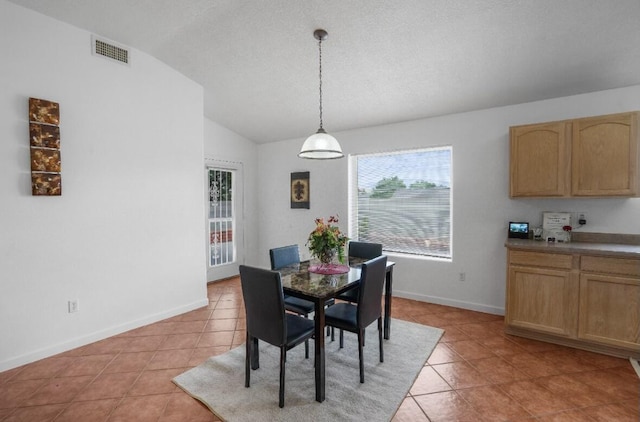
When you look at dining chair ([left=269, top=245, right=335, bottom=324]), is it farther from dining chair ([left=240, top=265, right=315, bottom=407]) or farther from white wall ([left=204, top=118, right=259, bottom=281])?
white wall ([left=204, top=118, right=259, bottom=281])

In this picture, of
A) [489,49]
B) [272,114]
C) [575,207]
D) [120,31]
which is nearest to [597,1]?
[489,49]

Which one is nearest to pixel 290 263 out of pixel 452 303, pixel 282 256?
pixel 282 256

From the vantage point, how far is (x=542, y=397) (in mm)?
2100

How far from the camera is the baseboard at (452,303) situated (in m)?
3.58

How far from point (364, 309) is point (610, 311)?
2.16 meters

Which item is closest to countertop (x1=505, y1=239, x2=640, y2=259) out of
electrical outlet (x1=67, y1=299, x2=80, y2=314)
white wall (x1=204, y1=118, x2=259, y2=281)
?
white wall (x1=204, y1=118, x2=259, y2=281)

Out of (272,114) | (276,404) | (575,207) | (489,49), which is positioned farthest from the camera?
(272,114)

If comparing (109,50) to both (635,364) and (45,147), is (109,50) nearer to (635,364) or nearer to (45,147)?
(45,147)

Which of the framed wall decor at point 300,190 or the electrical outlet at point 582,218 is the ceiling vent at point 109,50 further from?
the electrical outlet at point 582,218

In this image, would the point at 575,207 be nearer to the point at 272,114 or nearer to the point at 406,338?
the point at 406,338

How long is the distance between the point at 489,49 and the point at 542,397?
9.03 ft

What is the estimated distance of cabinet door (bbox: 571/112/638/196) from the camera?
2.67 m

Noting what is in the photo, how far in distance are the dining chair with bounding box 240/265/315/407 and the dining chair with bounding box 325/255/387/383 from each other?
9.7 inches

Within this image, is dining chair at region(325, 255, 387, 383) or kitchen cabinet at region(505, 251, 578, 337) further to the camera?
kitchen cabinet at region(505, 251, 578, 337)
